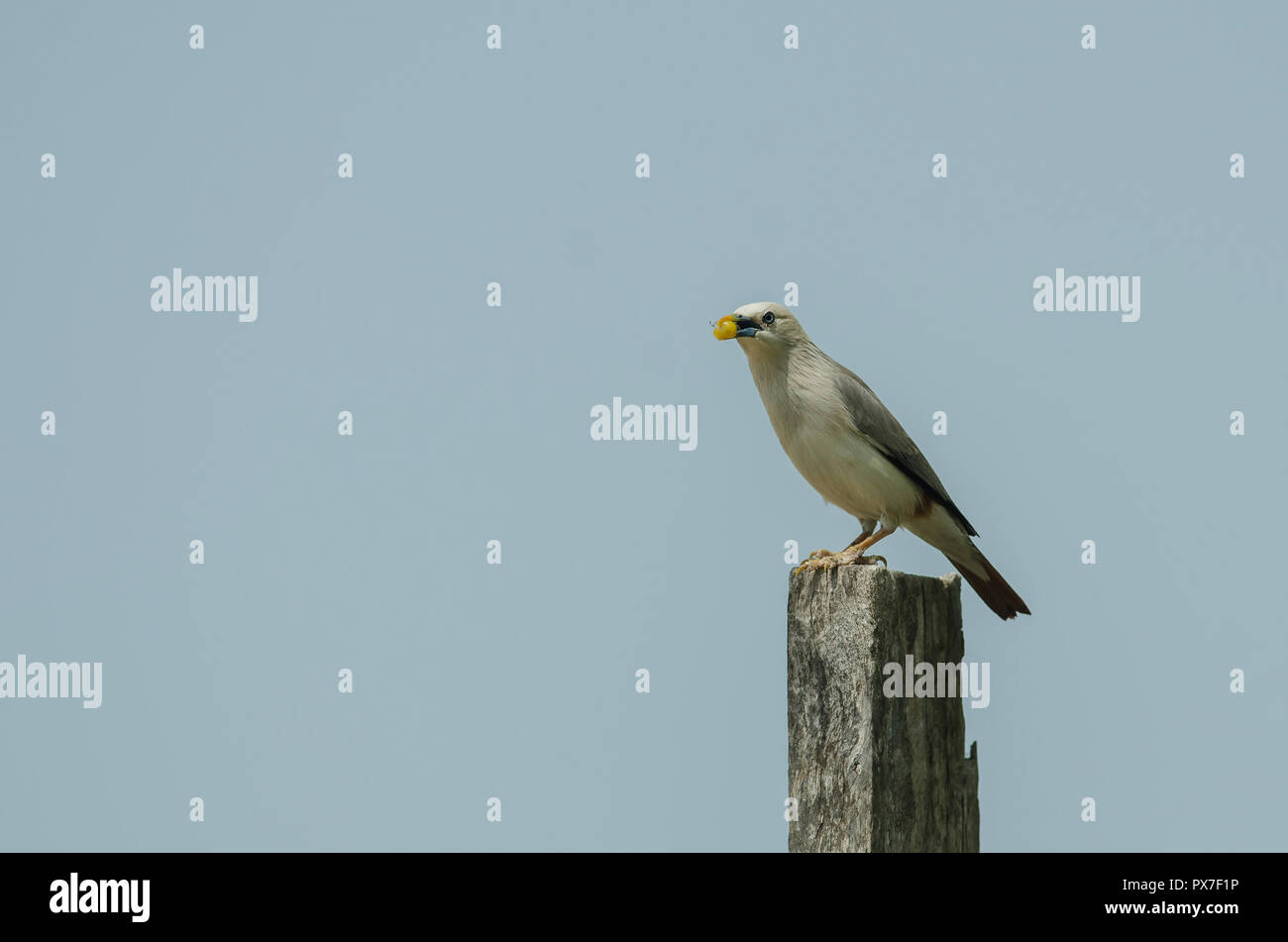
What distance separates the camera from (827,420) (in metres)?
6.77

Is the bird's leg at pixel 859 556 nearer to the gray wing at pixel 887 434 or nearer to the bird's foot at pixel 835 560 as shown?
the bird's foot at pixel 835 560

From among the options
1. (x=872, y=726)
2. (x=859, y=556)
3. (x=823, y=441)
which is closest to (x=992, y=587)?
(x=823, y=441)

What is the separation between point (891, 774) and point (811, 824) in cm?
37

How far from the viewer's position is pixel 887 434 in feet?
23.1

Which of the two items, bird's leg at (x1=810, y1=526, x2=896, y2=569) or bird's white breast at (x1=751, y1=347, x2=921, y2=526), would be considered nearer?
bird's leg at (x1=810, y1=526, x2=896, y2=569)

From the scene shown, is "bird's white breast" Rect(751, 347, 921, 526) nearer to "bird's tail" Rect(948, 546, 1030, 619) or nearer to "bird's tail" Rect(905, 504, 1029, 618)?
"bird's tail" Rect(905, 504, 1029, 618)

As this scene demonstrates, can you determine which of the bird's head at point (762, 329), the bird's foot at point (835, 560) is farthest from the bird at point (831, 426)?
the bird's foot at point (835, 560)

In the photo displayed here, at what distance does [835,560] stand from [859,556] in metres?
0.35

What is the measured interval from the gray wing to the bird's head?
1.16 ft

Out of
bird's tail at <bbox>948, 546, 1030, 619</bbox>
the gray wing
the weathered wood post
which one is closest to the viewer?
the weathered wood post

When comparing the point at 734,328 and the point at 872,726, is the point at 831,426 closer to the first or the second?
the point at 734,328

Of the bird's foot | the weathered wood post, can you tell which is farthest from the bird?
the weathered wood post

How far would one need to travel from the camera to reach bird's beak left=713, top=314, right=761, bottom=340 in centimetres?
672
